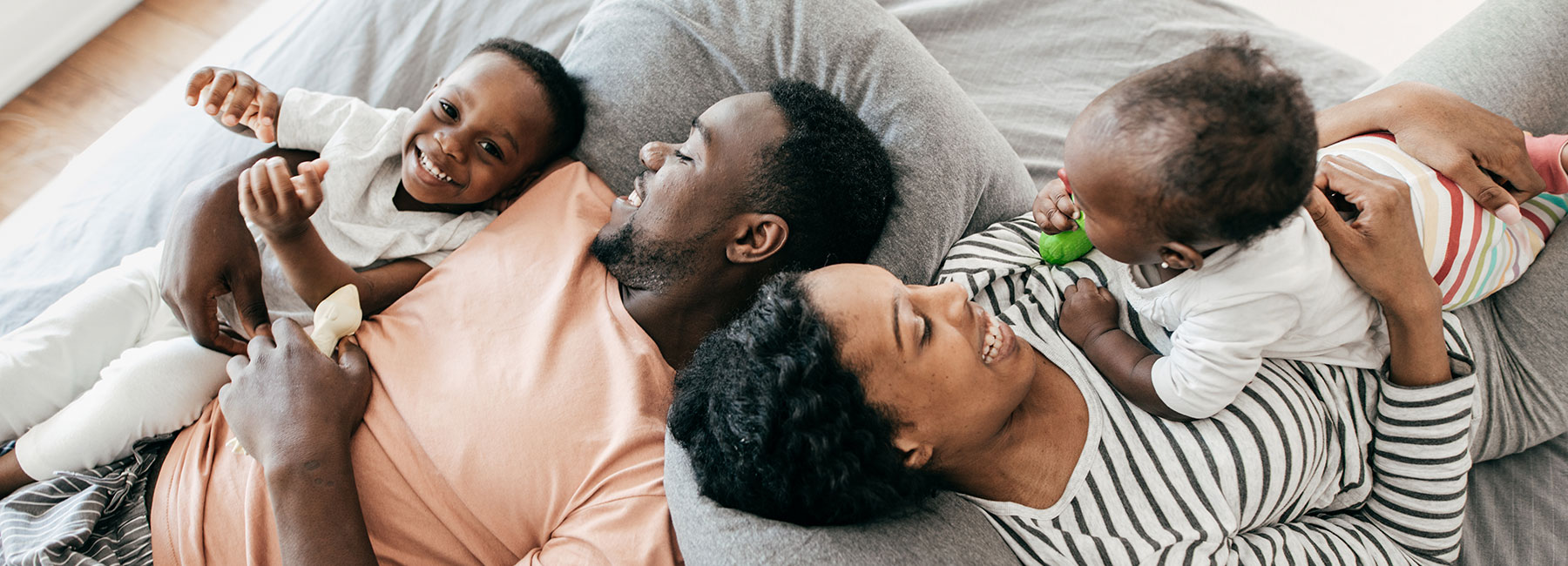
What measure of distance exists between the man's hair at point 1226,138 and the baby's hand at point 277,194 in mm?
1299

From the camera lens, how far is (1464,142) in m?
1.38

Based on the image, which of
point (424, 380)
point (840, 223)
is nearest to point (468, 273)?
point (424, 380)

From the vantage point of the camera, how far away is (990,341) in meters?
1.23

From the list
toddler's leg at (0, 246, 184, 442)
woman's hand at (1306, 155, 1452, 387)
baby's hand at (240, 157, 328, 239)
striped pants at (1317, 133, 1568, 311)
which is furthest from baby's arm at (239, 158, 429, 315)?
striped pants at (1317, 133, 1568, 311)

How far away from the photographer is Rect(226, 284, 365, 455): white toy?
1.50 metres

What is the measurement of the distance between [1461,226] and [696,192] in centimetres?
132

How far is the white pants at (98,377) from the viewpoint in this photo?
56.8 inches

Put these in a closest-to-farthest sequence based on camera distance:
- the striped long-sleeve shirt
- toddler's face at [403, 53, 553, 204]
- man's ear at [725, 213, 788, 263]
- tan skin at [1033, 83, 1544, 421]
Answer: tan skin at [1033, 83, 1544, 421] → the striped long-sleeve shirt → man's ear at [725, 213, 788, 263] → toddler's face at [403, 53, 553, 204]

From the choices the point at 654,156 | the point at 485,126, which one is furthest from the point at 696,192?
the point at 485,126

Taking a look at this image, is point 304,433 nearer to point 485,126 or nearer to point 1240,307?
point 485,126

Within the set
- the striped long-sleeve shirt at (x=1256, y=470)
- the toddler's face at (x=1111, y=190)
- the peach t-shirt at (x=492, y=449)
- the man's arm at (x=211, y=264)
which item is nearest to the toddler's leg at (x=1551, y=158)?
the striped long-sleeve shirt at (x=1256, y=470)

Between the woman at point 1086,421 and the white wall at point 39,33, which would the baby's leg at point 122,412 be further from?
the white wall at point 39,33

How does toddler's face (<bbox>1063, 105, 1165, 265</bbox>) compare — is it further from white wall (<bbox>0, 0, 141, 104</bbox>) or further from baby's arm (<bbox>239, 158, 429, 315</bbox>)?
white wall (<bbox>0, 0, 141, 104</bbox>)

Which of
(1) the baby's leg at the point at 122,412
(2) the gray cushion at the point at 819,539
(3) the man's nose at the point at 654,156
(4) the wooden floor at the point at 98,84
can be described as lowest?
(4) the wooden floor at the point at 98,84
